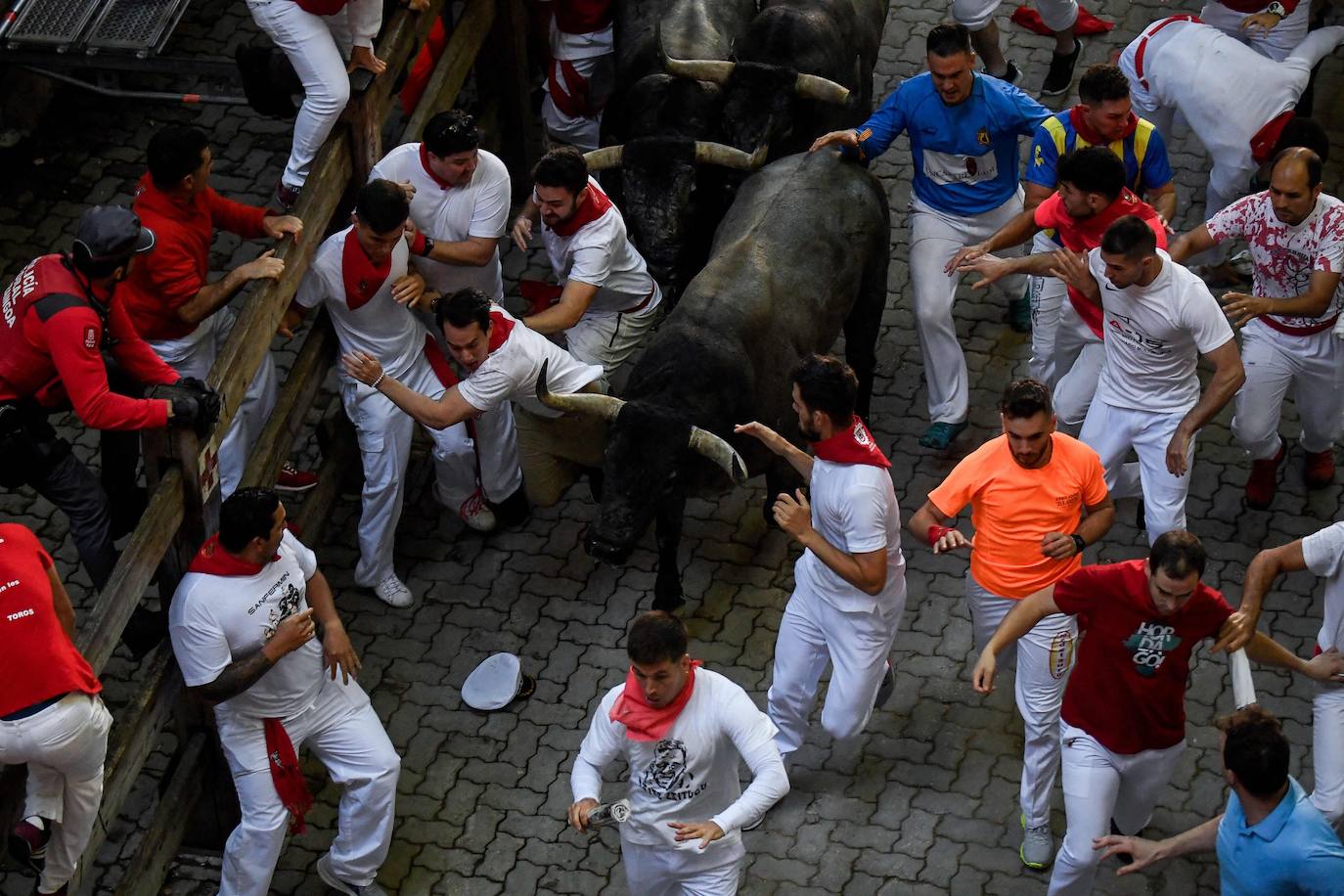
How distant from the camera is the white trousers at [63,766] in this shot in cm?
760

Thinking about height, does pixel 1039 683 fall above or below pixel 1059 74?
above

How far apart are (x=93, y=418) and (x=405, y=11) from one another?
3506mm

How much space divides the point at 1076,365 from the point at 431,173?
3544mm

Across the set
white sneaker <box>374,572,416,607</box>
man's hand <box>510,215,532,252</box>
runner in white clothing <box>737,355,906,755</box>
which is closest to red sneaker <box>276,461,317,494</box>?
white sneaker <box>374,572,416,607</box>

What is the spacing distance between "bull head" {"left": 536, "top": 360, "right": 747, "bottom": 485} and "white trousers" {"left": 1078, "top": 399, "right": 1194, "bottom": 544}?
5.94 ft

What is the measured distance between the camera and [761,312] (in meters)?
10.4

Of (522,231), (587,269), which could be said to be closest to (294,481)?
(522,231)

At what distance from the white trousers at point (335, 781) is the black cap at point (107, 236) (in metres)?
2.04

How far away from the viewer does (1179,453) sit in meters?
9.48

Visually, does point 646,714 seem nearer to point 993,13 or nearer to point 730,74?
point 730,74

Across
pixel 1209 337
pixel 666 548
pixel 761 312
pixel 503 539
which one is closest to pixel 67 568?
pixel 503 539

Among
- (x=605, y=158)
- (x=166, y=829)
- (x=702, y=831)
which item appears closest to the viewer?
(x=702, y=831)

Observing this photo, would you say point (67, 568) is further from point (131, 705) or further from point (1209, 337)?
point (1209, 337)

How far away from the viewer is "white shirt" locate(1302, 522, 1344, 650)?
8.34 metres
